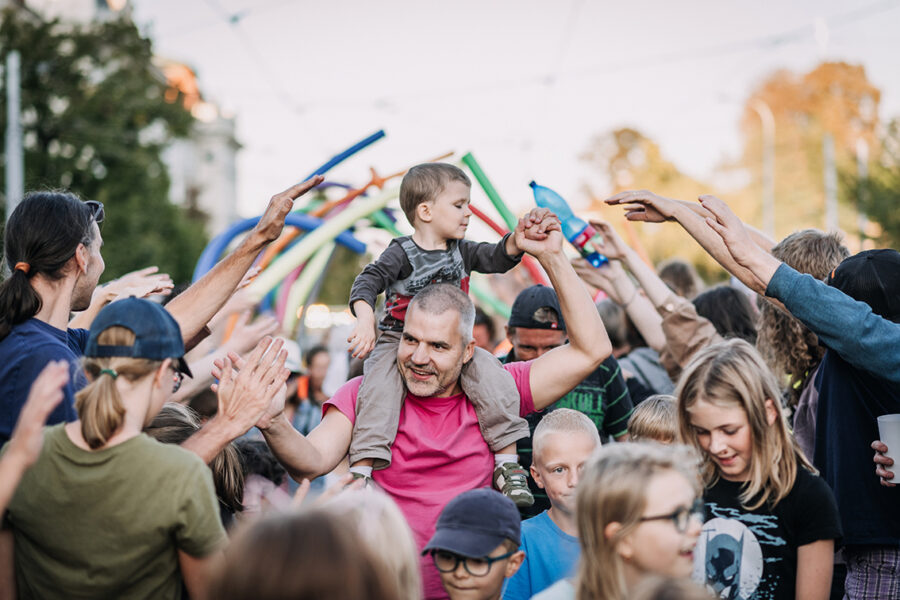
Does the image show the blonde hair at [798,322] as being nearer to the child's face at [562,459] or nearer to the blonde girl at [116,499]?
the child's face at [562,459]

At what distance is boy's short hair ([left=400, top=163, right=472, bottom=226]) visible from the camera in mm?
4203

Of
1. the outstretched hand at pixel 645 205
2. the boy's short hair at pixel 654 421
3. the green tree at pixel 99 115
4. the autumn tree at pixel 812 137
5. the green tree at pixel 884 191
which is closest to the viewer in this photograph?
the outstretched hand at pixel 645 205

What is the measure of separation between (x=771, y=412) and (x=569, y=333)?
84 centimetres

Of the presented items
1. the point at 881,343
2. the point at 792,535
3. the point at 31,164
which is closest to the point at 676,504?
the point at 792,535

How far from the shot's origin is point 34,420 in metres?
2.24

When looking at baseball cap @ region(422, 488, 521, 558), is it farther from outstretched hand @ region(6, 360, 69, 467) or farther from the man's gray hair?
outstretched hand @ region(6, 360, 69, 467)

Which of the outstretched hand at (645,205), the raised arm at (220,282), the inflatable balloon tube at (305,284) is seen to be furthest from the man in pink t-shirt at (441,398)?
the inflatable balloon tube at (305,284)

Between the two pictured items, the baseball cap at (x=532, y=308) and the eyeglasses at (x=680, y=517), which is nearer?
the eyeglasses at (x=680, y=517)

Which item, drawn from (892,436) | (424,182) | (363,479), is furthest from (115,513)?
(892,436)

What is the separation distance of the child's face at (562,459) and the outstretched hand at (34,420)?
6.46ft

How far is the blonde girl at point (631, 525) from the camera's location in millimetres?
2381

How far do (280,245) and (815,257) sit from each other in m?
7.71

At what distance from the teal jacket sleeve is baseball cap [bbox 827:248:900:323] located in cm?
25

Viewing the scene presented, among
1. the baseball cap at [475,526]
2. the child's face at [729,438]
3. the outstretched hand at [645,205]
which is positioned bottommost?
the baseball cap at [475,526]
